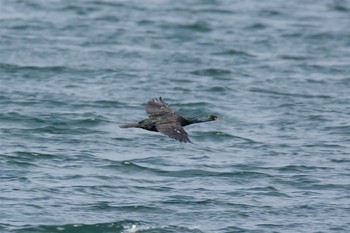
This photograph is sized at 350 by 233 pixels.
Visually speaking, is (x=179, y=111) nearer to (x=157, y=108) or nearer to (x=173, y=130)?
(x=157, y=108)

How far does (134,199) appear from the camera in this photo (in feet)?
48.2

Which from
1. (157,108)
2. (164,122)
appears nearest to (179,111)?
(157,108)

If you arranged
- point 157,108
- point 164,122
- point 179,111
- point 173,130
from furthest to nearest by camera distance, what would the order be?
1. point 179,111
2. point 157,108
3. point 164,122
4. point 173,130

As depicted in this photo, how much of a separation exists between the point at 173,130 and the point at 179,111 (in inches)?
237

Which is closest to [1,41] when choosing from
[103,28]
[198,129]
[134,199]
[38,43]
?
[38,43]

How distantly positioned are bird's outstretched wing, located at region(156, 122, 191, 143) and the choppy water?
3.16ft

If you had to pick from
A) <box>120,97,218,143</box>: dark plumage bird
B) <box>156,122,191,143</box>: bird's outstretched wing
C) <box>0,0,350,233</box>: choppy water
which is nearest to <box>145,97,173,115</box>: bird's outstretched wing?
<box>120,97,218,143</box>: dark plumage bird

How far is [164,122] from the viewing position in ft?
47.8

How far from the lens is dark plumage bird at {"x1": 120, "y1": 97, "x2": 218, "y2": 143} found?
14.0 metres

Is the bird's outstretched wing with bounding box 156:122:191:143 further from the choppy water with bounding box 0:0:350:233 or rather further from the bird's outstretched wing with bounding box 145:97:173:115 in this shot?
the choppy water with bounding box 0:0:350:233

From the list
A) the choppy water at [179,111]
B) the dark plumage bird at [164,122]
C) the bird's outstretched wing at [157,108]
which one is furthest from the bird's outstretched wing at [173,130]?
the choppy water at [179,111]

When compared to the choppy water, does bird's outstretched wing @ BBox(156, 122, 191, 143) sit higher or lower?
higher

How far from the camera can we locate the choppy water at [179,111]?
14289mm

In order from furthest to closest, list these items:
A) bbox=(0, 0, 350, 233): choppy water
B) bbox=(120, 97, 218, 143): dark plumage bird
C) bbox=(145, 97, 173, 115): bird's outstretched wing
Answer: bbox=(145, 97, 173, 115): bird's outstretched wing
bbox=(0, 0, 350, 233): choppy water
bbox=(120, 97, 218, 143): dark plumage bird
